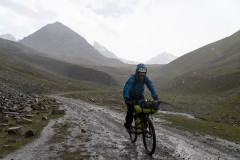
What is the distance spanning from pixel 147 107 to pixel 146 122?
1062 millimetres

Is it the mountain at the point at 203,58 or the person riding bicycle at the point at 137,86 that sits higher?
the mountain at the point at 203,58

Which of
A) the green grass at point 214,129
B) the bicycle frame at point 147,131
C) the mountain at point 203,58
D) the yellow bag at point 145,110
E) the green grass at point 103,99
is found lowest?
the green grass at point 103,99

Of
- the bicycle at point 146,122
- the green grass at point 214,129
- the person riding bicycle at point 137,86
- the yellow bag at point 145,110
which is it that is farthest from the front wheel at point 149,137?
the green grass at point 214,129

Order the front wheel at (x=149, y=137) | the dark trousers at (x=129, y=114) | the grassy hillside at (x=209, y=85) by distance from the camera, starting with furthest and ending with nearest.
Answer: the grassy hillside at (x=209, y=85) → the dark trousers at (x=129, y=114) → the front wheel at (x=149, y=137)

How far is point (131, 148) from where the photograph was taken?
14992 millimetres

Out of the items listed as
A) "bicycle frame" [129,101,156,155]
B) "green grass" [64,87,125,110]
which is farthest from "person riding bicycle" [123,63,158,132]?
"green grass" [64,87,125,110]

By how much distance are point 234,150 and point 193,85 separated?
8406 centimetres

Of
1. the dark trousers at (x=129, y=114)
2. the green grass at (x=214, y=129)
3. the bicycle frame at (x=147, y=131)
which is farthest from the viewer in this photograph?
the green grass at (x=214, y=129)

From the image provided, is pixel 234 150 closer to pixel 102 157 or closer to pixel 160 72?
pixel 102 157

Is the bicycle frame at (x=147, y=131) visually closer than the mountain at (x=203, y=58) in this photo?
Yes

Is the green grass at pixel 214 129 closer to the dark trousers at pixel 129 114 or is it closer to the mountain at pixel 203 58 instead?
the dark trousers at pixel 129 114

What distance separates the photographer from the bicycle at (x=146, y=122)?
13344 millimetres

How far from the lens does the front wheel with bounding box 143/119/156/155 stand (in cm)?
1327

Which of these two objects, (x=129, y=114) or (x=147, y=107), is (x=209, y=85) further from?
(x=147, y=107)
